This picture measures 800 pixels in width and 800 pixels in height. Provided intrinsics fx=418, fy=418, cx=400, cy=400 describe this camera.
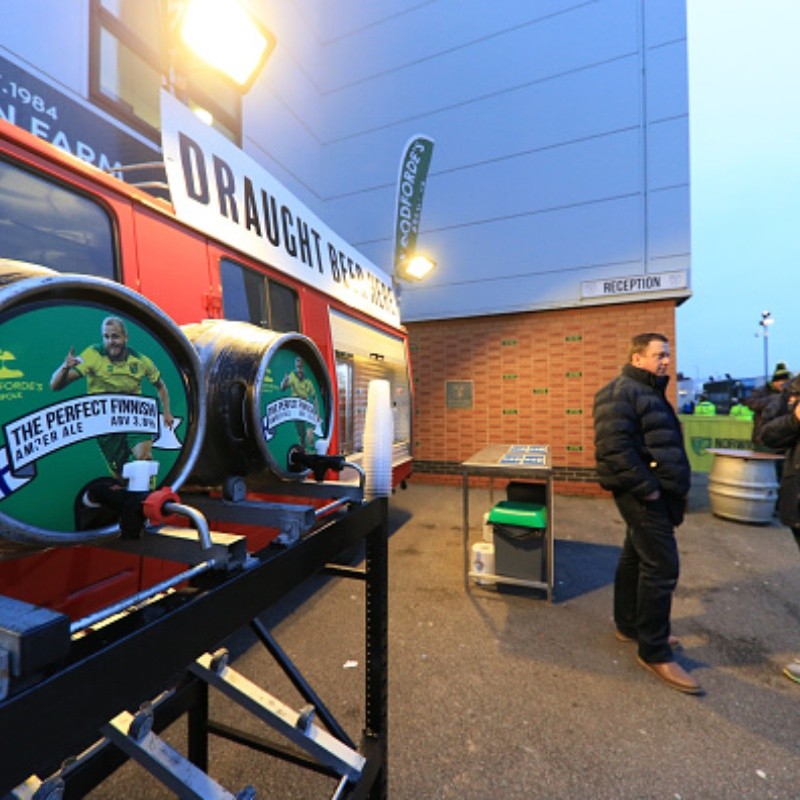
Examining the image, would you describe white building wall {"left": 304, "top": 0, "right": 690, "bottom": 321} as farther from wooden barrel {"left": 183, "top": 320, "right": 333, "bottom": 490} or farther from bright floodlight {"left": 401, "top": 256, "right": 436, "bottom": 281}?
wooden barrel {"left": 183, "top": 320, "right": 333, "bottom": 490}

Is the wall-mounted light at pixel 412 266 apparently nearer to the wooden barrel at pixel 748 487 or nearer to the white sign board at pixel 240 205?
the white sign board at pixel 240 205

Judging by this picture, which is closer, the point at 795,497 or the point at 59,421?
the point at 59,421

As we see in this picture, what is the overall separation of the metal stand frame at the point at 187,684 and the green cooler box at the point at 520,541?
217cm

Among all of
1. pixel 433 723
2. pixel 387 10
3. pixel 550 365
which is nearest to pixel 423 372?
pixel 550 365

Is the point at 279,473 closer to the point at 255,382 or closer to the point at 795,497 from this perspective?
the point at 255,382

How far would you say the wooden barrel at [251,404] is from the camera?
3.31 ft

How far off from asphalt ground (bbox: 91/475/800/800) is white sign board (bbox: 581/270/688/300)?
414 centimetres

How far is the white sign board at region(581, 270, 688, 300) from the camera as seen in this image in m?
6.41

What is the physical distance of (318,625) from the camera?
294 centimetres

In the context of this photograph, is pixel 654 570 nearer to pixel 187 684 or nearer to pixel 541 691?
pixel 541 691

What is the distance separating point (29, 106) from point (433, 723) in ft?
16.8

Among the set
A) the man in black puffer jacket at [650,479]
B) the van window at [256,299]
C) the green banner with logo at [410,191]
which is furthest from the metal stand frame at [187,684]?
the green banner with logo at [410,191]

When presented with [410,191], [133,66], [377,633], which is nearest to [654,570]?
[377,633]

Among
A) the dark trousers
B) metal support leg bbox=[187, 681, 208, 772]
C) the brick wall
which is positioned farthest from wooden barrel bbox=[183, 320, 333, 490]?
the brick wall
